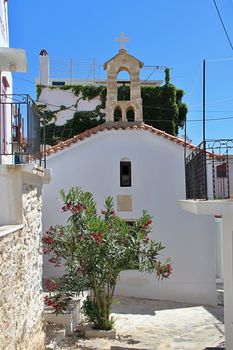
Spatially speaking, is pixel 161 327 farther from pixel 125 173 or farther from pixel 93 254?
pixel 125 173

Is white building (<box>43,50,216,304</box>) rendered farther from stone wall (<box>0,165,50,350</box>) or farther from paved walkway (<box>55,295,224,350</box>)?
stone wall (<box>0,165,50,350</box>)

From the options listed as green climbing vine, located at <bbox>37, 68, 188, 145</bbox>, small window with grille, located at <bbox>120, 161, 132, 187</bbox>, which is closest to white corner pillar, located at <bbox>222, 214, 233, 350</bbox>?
small window with grille, located at <bbox>120, 161, 132, 187</bbox>

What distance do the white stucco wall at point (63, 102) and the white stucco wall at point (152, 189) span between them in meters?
12.7

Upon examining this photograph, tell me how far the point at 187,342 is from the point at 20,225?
18.9 ft

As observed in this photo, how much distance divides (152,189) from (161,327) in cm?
503

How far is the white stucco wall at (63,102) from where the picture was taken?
27.8 meters

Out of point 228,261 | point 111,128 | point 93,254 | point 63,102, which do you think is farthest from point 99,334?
point 63,102

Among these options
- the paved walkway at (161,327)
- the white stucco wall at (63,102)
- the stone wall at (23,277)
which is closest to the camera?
the stone wall at (23,277)

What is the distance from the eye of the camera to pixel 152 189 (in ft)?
50.4

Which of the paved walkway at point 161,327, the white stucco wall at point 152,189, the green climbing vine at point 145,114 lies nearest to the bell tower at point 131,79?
the white stucco wall at point 152,189

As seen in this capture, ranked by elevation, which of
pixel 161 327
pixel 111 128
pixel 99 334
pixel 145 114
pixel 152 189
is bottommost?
pixel 161 327

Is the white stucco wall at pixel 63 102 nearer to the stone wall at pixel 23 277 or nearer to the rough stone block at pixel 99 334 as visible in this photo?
the rough stone block at pixel 99 334

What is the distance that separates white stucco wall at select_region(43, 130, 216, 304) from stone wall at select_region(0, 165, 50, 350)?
730 cm

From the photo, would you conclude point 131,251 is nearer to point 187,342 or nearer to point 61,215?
point 187,342
